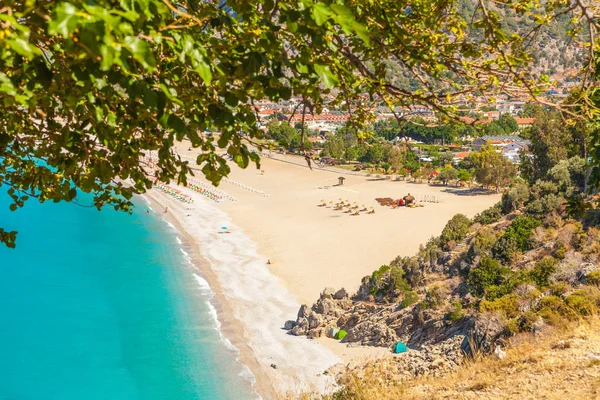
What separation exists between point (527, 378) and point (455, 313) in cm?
975

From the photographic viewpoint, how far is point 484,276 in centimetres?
2038

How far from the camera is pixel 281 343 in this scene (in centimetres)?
2320

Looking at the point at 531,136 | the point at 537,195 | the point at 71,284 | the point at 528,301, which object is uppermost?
the point at 531,136

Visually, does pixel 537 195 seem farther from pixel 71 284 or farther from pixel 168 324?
pixel 71 284

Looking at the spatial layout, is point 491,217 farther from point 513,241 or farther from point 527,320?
point 527,320

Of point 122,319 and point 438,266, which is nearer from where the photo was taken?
point 438,266

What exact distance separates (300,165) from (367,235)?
40881 mm

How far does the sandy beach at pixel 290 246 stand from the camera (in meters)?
22.0

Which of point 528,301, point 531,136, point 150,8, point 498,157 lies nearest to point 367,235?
point 531,136

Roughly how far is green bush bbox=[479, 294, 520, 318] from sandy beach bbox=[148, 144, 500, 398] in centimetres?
450

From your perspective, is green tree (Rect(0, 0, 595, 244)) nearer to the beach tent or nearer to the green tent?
the beach tent

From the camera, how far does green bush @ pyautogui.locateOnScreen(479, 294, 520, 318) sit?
50.8 ft

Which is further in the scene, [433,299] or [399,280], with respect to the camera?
[399,280]

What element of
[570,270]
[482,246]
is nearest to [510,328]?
[570,270]
